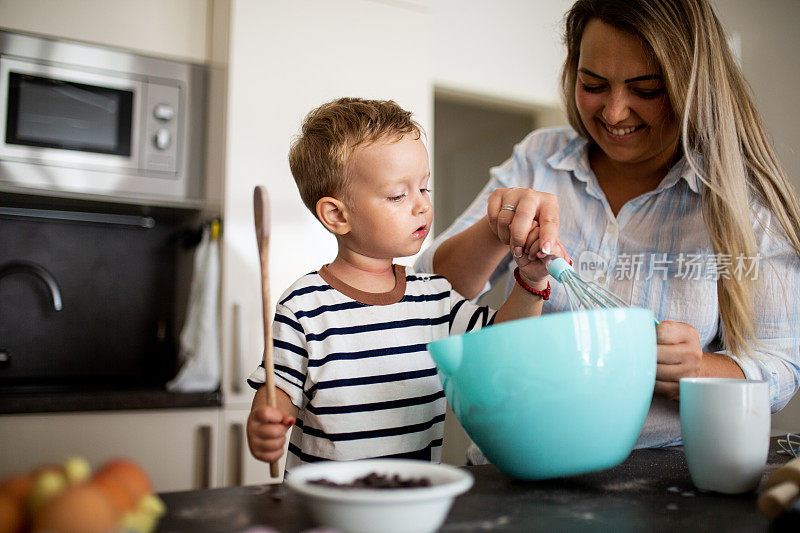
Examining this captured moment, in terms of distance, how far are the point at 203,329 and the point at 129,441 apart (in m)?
0.35

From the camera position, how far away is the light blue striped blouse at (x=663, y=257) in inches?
39.8

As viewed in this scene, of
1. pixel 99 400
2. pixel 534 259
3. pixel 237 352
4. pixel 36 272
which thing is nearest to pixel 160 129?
pixel 36 272

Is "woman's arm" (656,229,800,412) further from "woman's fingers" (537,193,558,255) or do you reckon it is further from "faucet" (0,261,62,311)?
"faucet" (0,261,62,311)

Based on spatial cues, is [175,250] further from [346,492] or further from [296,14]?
[346,492]

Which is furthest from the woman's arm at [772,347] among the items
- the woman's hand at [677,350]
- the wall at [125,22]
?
the wall at [125,22]

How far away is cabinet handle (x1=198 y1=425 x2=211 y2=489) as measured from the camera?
5.93ft

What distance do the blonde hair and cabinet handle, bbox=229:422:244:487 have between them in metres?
1.30

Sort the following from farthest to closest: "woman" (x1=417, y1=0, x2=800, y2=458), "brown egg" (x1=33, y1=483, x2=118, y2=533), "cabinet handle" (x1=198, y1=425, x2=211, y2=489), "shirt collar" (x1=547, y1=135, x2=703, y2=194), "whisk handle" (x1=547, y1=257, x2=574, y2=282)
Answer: "cabinet handle" (x1=198, y1=425, x2=211, y2=489)
"shirt collar" (x1=547, y1=135, x2=703, y2=194)
"woman" (x1=417, y1=0, x2=800, y2=458)
"whisk handle" (x1=547, y1=257, x2=574, y2=282)
"brown egg" (x1=33, y1=483, x2=118, y2=533)

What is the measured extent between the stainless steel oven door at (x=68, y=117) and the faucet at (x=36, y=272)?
0.36 m

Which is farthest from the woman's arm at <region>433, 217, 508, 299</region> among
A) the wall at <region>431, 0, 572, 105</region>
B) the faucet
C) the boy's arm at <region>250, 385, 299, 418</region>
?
the wall at <region>431, 0, 572, 105</region>

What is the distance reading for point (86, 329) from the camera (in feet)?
6.90

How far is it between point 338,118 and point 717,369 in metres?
0.63

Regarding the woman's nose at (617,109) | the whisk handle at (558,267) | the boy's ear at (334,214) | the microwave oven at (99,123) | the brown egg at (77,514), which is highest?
the microwave oven at (99,123)

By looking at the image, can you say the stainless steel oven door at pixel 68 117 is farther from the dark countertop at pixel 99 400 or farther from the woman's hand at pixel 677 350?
the woman's hand at pixel 677 350
